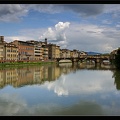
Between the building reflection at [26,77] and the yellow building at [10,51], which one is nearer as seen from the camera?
the building reflection at [26,77]

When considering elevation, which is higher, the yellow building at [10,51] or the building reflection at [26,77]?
the yellow building at [10,51]

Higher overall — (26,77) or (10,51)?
(10,51)

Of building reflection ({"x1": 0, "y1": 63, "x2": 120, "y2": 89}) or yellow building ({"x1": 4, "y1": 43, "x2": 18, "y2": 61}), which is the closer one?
building reflection ({"x1": 0, "y1": 63, "x2": 120, "y2": 89})

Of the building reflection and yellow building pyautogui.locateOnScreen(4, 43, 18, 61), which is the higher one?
yellow building pyautogui.locateOnScreen(4, 43, 18, 61)

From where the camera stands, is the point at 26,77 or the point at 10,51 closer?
the point at 26,77

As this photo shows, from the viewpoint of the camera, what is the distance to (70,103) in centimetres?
501

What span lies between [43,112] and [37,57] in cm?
3395

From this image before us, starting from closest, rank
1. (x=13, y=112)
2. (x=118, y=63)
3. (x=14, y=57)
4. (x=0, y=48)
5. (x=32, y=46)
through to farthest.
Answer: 1. (x=13, y=112)
2. (x=118, y=63)
3. (x=0, y=48)
4. (x=14, y=57)
5. (x=32, y=46)

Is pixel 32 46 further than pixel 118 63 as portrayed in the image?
Yes

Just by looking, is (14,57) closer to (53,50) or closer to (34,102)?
(53,50)

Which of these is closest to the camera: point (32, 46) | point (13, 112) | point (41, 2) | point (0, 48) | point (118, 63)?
point (41, 2)
